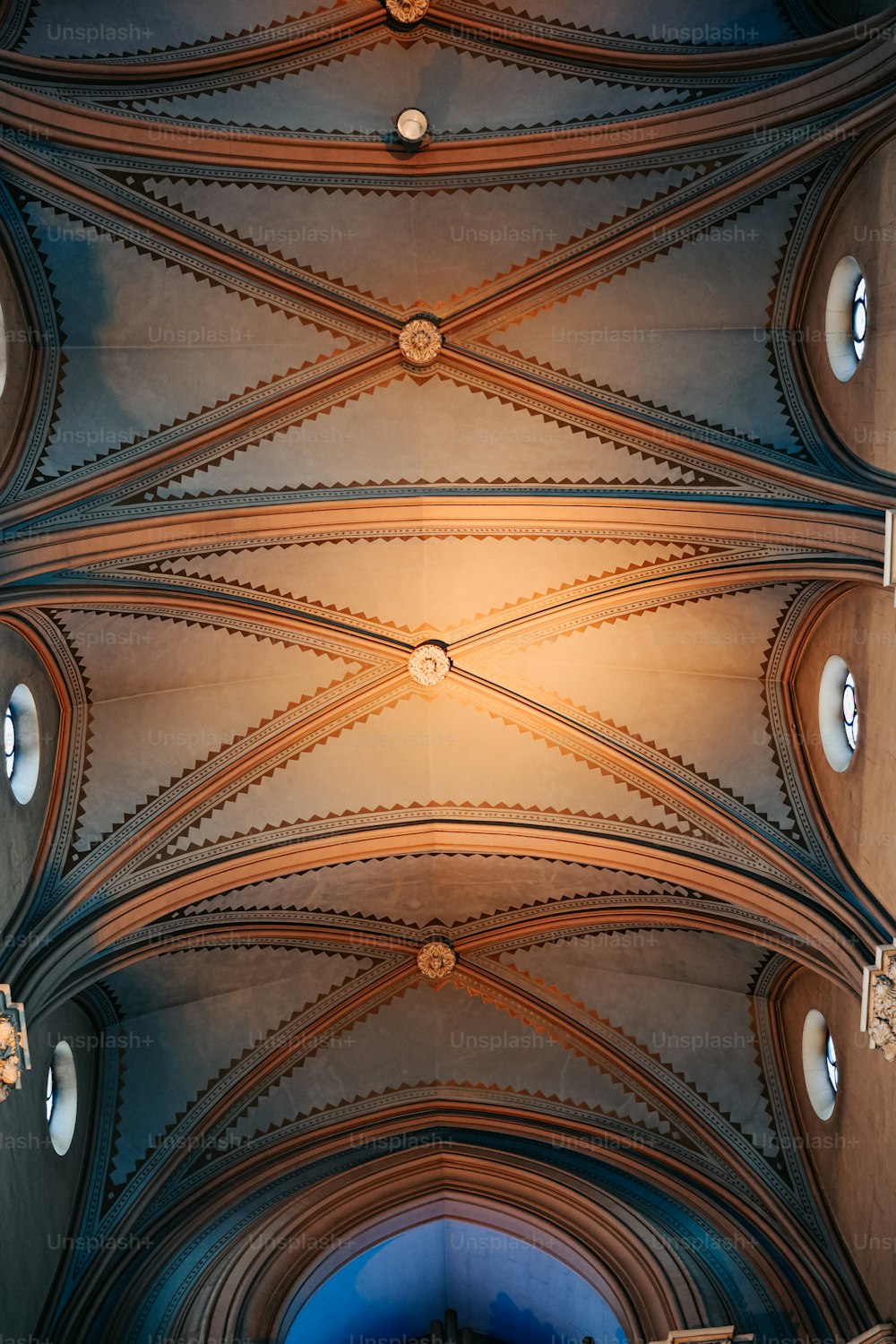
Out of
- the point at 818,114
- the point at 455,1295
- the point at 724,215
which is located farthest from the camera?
the point at 455,1295

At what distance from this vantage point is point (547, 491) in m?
17.7

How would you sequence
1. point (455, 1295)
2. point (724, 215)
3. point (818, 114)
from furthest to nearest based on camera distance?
point (455, 1295) → point (724, 215) → point (818, 114)

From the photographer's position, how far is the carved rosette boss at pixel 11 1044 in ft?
47.6

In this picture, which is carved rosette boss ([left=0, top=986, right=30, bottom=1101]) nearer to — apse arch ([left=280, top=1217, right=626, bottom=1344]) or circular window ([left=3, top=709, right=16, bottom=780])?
circular window ([left=3, top=709, right=16, bottom=780])

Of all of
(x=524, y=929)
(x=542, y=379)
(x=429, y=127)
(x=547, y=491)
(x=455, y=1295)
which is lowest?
(x=455, y=1295)

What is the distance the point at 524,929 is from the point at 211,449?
25.8ft

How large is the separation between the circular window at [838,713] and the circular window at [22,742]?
9323mm

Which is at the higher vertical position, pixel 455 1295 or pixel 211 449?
pixel 211 449

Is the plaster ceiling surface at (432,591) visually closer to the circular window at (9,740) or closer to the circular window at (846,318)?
the circular window at (846,318)

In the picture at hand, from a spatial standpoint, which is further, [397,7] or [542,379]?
[542,379]

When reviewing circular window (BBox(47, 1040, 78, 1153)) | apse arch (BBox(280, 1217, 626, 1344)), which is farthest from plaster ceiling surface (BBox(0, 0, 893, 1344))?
circular window (BBox(47, 1040, 78, 1153))

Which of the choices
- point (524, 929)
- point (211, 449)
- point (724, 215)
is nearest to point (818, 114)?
point (724, 215)

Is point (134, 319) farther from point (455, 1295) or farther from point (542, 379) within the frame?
point (455, 1295)

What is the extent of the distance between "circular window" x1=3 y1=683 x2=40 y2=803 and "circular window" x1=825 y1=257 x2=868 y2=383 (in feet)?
32.9
